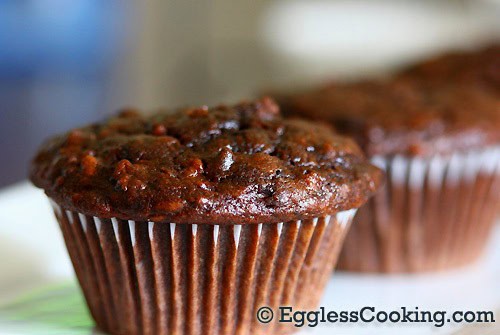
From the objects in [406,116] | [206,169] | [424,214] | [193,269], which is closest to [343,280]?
[424,214]

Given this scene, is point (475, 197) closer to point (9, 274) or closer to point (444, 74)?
point (444, 74)

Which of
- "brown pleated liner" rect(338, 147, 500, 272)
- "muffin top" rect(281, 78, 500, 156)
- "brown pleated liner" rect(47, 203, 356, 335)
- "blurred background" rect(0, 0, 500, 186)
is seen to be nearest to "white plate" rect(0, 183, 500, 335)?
"brown pleated liner" rect(338, 147, 500, 272)

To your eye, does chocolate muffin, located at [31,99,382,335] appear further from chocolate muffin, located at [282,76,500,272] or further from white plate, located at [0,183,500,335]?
chocolate muffin, located at [282,76,500,272]

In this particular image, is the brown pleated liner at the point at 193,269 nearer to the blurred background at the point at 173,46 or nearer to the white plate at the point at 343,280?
the white plate at the point at 343,280

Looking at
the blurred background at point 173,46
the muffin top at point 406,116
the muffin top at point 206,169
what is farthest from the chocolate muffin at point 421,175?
the blurred background at point 173,46

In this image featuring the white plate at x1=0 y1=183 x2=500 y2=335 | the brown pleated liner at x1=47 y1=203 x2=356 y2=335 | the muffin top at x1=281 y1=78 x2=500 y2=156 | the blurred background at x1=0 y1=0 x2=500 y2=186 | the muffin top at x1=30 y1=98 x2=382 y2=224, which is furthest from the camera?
the blurred background at x1=0 y1=0 x2=500 y2=186

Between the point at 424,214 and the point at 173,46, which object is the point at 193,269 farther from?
the point at 173,46

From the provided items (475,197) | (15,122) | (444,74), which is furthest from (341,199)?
(15,122)
